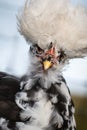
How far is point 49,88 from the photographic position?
4.70 ft

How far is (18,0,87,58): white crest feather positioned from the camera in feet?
4.66

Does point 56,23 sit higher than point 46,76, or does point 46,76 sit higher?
point 56,23

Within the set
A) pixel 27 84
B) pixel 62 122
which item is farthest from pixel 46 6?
pixel 62 122

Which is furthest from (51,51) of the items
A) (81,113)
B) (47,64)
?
(81,113)

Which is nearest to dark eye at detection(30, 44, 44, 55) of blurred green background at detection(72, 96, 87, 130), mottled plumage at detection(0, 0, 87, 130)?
mottled plumage at detection(0, 0, 87, 130)

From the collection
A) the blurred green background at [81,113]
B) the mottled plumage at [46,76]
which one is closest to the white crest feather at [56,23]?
the mottled plumage at [46,76]

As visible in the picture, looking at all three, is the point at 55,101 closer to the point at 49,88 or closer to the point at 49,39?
the point at 49,88

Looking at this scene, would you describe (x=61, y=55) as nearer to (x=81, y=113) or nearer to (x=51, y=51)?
(x=51, y=51)

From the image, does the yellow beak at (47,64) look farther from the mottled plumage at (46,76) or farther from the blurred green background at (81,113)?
the blurred green background at (81,113)

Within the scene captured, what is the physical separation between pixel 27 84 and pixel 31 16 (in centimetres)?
21

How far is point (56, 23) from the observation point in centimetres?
142

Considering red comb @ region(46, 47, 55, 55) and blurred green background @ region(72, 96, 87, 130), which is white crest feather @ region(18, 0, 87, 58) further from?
blurred green background @ region(72, 96, 87, 130)

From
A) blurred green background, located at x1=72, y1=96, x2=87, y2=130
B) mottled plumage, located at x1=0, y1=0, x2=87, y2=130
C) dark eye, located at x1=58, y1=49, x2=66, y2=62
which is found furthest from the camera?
blurred green background, located at x1=72, y1=96, x2=87, y2=130

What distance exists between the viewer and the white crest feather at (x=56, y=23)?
1.42 m
